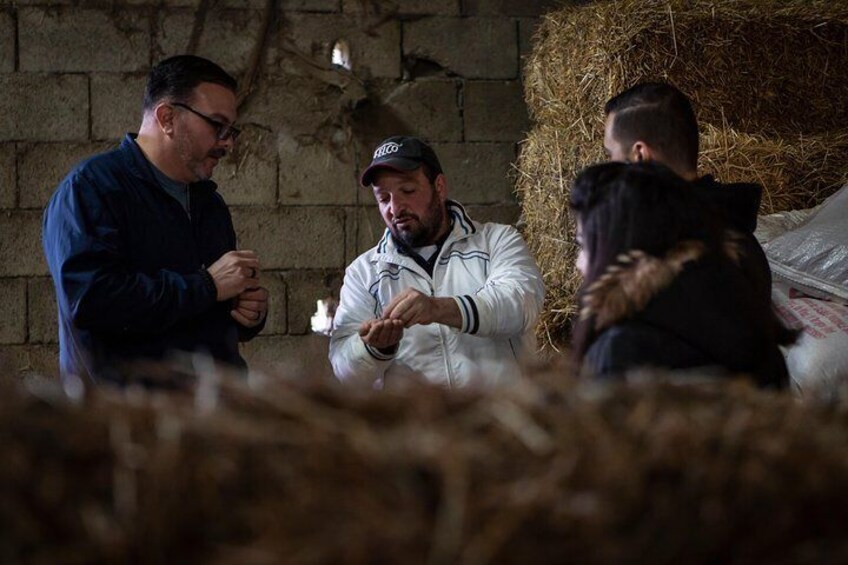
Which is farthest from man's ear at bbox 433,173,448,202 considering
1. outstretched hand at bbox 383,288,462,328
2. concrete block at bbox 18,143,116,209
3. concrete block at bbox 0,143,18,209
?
concrete block at bbox 0,143,18,209

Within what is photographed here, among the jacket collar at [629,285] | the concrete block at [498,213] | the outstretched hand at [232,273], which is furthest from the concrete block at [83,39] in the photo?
the jacket collar at [629,285]

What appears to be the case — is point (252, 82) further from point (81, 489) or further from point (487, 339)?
point (81, 489)

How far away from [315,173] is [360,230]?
29 cm

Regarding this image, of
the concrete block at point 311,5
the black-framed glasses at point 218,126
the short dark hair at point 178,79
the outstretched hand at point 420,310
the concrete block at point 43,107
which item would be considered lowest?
the outstretched hand at point 420,310

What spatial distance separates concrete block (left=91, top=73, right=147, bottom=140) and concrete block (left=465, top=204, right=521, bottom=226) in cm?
138

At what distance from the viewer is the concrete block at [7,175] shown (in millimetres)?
4328

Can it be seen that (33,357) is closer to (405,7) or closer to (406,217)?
(406,217)

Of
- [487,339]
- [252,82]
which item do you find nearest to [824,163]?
[487,339]

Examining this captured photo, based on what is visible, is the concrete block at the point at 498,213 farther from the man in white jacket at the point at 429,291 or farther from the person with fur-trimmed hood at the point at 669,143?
the person with fur-trimmed hood at the point at 669,143

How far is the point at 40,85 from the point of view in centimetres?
435

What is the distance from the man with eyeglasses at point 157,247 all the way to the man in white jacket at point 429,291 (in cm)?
32

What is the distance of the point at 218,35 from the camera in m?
4.48

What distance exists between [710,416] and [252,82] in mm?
3632

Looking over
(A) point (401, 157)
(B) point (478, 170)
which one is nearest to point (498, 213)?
(B) point (478, 170)
